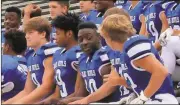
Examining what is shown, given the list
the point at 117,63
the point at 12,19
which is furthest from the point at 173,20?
the point at 12,19

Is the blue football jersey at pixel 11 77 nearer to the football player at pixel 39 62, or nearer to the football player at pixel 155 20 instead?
the football player at pixel 39 62

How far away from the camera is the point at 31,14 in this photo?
792 centimetres

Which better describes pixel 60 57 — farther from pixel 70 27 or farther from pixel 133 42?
pixel 133 42

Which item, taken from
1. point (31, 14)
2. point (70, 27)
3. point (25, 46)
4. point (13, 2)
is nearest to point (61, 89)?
point (70, 27)

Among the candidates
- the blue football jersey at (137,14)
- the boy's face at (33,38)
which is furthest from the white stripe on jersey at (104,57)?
the blue football jersey at (137,14)

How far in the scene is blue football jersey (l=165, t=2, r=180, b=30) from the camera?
21.0 feet

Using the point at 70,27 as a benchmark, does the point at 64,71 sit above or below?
below

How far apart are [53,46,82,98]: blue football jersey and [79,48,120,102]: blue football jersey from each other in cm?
16

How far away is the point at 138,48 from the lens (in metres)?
4.39

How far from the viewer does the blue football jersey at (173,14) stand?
252 inches

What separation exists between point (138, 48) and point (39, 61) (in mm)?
1776

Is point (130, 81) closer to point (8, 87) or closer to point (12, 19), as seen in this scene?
point (8, 87)

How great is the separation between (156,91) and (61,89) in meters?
1.44

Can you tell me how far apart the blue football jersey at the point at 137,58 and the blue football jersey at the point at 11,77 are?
184 cm
